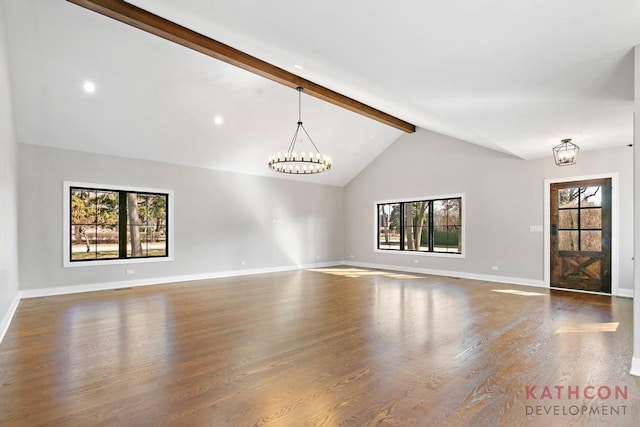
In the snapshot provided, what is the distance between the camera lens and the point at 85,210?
6.89 metres

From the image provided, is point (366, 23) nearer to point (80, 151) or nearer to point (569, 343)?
point (569, 343)

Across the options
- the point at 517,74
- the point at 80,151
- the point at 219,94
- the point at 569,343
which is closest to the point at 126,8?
the point at 219,94

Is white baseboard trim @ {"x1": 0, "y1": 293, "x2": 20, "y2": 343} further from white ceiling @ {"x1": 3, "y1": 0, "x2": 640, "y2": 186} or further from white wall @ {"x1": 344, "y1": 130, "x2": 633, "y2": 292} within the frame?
white wall @ {"x1": 344, "y1": 130, "x2": 633, "y2": 292}

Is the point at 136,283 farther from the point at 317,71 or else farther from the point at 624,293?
the point at 624,293

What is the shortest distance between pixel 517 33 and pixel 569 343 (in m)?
3.16

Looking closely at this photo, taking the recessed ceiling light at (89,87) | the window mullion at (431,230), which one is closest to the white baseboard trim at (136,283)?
the recessed ceiling light at (89,87)

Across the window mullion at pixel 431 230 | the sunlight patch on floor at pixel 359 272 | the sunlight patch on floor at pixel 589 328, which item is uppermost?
the window mullion at pixel 431 230

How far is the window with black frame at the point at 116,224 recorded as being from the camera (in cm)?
679

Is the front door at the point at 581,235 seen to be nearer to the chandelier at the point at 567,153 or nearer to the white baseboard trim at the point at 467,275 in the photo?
the white baseboard trim at the point at 467,275

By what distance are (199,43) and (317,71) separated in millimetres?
1605

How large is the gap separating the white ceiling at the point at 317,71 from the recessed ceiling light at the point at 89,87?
0.11 meters

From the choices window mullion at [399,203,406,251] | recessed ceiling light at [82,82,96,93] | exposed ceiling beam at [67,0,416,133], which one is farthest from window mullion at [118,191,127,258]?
window mullion at [399,203,406,251]

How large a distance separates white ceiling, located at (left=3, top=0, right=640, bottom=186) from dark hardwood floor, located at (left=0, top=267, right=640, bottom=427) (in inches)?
105

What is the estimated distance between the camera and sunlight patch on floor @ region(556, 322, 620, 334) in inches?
161
